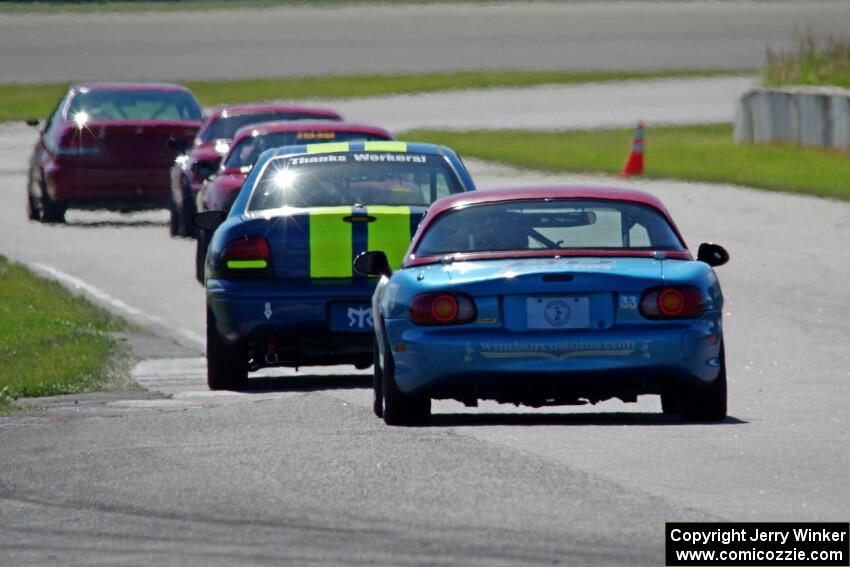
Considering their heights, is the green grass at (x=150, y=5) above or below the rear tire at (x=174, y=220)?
above

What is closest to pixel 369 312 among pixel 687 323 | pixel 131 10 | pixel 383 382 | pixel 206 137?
pixel 383 382

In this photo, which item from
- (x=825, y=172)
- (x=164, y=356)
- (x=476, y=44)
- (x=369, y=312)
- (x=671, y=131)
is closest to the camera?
(x=369, y=312)

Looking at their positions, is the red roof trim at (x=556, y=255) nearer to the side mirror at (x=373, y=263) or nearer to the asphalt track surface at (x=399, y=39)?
the side mirror at (x=373, y=263)

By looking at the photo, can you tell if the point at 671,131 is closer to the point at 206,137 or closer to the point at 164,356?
the point at 206,137

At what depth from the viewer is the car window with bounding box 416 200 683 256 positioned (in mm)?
11508

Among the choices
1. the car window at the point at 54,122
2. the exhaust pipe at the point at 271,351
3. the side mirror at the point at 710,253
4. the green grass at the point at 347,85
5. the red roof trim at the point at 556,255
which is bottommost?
the green grass at the point at 347,85

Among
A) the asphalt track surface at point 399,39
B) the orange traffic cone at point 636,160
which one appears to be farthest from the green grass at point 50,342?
the asphalt track surface at point 399,39

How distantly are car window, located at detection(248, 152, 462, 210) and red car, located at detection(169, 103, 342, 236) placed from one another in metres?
9.09

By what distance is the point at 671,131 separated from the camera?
42062 millimetres

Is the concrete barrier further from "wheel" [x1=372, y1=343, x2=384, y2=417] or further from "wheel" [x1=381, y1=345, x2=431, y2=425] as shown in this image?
"wheel" [x1=381, y1=345, x2=431, y2=425]

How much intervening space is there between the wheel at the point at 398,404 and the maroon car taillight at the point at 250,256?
2378mm

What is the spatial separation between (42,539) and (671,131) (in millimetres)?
34025

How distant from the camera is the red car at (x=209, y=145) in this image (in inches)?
960

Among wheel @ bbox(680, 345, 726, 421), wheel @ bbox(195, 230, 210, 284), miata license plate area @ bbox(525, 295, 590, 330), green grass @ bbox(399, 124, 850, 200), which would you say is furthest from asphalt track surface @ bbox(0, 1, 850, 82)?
miata license plate area @ bbox(525, 295, 590, 330)
